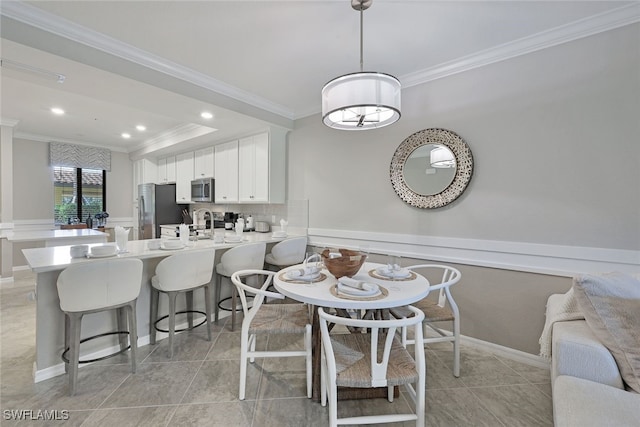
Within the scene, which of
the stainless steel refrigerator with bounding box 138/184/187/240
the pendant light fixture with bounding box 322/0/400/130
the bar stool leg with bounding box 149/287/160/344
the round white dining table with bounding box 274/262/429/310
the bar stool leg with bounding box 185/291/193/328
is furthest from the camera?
the stainless steel refrigerator with bounding box 138/184/187/240

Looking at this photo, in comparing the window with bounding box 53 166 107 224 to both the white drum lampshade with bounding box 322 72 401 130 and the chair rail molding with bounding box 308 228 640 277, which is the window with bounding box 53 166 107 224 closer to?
the chair rail molding with bounding box 308 228 640 277

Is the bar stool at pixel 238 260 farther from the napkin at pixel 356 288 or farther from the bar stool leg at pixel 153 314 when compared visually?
the napkin at pixel 356 288

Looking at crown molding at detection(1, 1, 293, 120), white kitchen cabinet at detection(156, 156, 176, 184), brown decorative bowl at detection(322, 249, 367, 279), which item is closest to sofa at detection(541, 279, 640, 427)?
brown decorative bowl at detection(322, 249, 367, 279)

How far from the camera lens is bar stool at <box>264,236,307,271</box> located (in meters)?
3.29

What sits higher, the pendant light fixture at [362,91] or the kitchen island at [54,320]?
the pendant light fixture at [362,91]

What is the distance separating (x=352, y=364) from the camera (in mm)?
1415

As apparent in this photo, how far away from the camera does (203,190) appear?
4621mm

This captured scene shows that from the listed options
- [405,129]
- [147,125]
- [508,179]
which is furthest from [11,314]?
[508,179]

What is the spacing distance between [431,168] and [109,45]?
2.96 metres

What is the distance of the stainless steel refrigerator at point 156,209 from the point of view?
5.27m

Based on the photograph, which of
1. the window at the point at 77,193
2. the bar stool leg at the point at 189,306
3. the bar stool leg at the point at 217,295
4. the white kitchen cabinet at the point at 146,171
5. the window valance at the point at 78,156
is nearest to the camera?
the bar stool leg at the point at 189,306

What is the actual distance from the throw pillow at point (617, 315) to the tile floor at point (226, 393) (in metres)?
0.72

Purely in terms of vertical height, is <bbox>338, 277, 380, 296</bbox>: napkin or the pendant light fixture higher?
the pendant light fixture

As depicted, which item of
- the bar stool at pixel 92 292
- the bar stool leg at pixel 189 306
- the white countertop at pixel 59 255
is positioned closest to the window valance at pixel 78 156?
the white countertop at pixel 59 255
